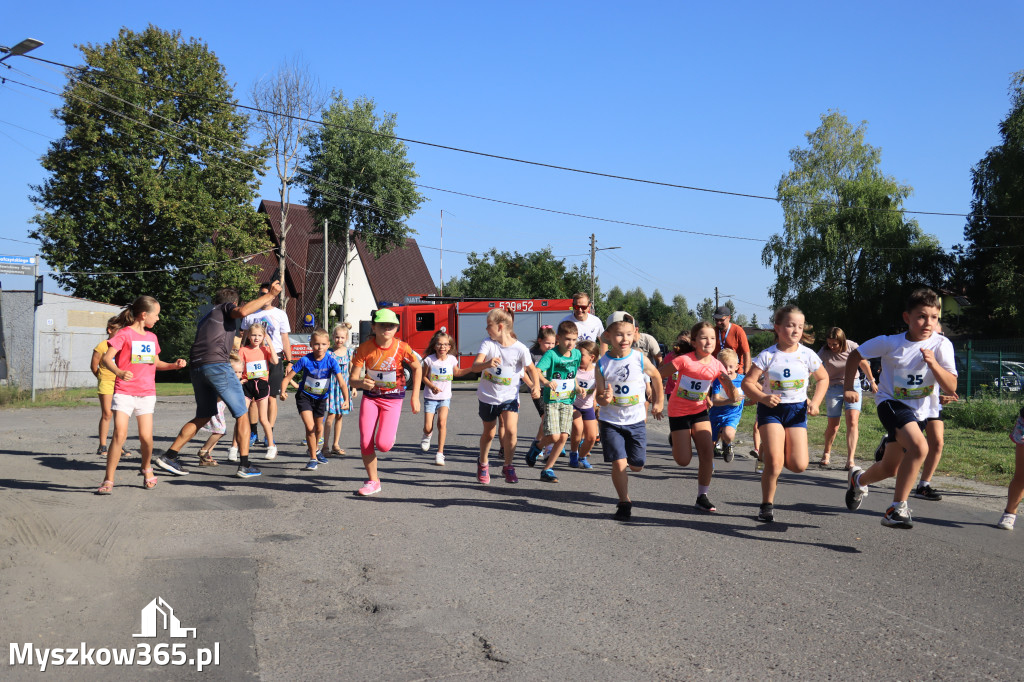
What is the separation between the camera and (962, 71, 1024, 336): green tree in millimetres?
39812

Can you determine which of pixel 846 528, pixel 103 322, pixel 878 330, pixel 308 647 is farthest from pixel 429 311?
pixel 308 647

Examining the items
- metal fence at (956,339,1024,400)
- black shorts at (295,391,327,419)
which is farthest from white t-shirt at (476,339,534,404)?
metal fence at (956,339,1024,400)

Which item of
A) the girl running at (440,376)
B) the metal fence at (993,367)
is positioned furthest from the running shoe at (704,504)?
the metal fence at (993,367)

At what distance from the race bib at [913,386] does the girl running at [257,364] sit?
274 inches

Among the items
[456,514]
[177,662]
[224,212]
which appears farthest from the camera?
[224,212]

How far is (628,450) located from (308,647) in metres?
3.85

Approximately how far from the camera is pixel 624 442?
7.23 meters

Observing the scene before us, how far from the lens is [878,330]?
4662 centimetres

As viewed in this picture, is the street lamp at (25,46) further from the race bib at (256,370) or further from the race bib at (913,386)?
the race bib at (913,386)

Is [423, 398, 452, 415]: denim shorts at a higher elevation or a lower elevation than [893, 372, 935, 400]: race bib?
lower

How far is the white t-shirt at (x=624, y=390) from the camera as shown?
7.19 meters

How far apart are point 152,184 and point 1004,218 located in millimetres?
39751

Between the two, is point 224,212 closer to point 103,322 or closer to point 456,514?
point 103,322

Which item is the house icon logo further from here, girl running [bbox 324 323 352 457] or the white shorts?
girl running [bbox 324 323 352 457]
